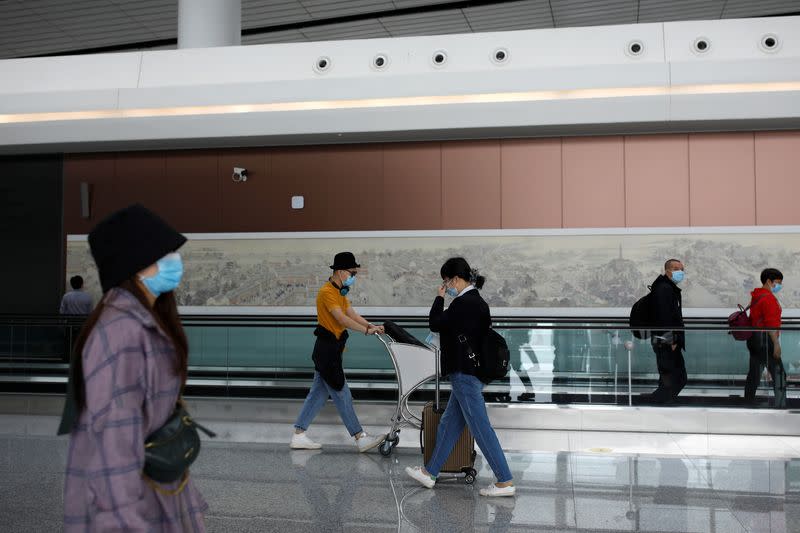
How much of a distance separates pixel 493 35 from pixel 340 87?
2.16 metres

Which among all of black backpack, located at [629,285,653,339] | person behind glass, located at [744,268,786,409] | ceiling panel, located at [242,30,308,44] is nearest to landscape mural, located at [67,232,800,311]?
black backpack, located at [629,285,653,339]

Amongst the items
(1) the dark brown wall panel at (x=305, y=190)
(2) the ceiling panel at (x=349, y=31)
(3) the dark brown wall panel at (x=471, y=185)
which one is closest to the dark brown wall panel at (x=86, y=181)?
(1) the dark brown wall panel at (x=305, y=190)

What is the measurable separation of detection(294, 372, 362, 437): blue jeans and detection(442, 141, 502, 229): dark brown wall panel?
5.05m

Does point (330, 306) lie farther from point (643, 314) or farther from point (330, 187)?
point (330, 187)

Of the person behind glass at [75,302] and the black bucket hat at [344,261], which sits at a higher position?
the black bucket hat at [344,261]

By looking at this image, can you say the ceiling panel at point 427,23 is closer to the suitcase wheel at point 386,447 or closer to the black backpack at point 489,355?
the suitcase wheel at point 386,447

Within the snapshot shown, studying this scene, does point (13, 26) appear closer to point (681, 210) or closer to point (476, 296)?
point (681, 210)

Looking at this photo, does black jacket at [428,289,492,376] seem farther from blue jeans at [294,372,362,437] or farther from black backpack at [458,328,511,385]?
blue jeans at [294,372,362,437]

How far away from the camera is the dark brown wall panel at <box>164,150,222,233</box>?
1308 cm

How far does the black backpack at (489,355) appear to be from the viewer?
19.7ft

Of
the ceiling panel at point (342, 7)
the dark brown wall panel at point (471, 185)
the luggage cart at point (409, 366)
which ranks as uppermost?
the ceiling panel at point (342, 7)

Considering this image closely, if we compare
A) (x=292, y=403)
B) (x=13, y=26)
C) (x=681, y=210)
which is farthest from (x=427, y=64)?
(x=13, y=26)

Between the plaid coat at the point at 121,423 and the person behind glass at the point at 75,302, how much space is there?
11116mm

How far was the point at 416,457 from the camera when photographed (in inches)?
300
